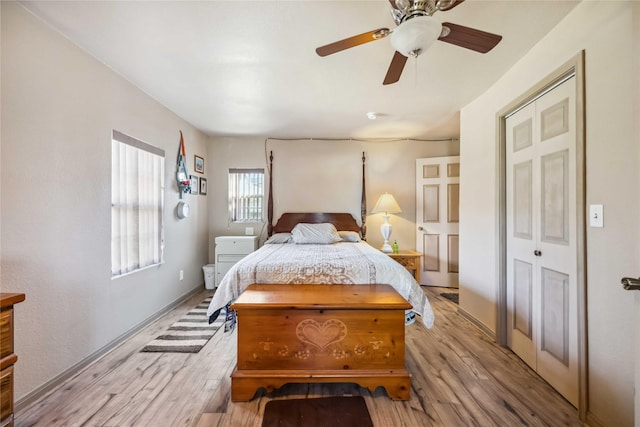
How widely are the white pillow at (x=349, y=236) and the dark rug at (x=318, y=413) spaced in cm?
235

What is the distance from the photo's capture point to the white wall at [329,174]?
436cm

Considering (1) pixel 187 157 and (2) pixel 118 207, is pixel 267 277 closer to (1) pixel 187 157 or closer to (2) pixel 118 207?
(2) pixel 118 207

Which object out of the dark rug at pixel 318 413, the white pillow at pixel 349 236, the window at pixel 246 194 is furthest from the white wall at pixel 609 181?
the window at pixel 246 194

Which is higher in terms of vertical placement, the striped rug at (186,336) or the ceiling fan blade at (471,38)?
the ceiling fan blade at (471,38)

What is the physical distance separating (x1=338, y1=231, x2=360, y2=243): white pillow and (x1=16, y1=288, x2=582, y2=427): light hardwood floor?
70.0 inches

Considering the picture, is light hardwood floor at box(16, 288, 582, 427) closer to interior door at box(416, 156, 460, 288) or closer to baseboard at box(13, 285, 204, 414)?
baseboard at box(13, 285, 204, 414)

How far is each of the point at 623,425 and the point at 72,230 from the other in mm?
3405

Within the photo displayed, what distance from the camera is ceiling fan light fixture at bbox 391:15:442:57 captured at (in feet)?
3.93

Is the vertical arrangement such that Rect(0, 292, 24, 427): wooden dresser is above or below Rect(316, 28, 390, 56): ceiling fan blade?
below

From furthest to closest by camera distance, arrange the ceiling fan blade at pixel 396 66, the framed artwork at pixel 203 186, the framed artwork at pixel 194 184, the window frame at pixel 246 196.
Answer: the window frame at pixel 246 196
the framed artwork at pixel 203 186
the framed artwork at pixel 194 184
the ceiling fan blade at pixel 396 66

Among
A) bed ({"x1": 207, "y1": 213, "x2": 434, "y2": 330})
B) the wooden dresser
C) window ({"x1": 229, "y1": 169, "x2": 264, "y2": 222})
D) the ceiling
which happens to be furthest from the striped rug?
the ceiling

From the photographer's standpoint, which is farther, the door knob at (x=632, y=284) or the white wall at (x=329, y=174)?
the white wall at (x=329, y=174)

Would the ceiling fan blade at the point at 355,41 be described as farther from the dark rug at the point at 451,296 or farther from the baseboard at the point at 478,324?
the dark rug at the point at 451,296

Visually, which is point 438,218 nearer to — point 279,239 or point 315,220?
point 315,220
